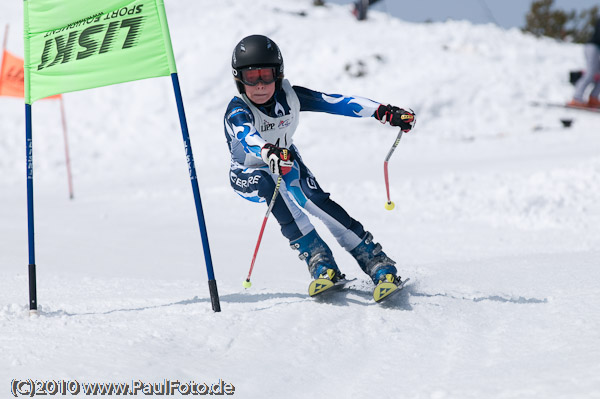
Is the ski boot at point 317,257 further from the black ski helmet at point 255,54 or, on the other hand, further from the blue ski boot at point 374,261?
the black ski helmet at point 255,54

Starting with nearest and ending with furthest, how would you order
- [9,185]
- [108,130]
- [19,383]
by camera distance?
[19,383], [9,185], [108,130]

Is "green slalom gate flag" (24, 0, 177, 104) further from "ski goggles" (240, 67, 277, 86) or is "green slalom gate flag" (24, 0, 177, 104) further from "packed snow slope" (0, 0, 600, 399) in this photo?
"packed snow slope" (0, 0, 600, 399)

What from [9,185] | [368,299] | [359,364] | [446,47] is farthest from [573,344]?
[446,47]

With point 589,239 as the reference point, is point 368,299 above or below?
above

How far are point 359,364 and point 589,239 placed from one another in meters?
4.55

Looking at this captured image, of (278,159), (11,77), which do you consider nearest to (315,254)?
(278,159)

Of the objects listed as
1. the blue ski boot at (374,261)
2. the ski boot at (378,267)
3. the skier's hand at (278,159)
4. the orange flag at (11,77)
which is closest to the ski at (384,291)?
the ski boot at (378,267)

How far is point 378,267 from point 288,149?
40.6 inches

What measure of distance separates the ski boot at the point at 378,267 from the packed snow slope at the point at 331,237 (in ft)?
0.45

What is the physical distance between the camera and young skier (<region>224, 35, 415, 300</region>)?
4.02 metres

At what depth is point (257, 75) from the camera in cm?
403

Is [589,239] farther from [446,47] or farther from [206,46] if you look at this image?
[206,46]

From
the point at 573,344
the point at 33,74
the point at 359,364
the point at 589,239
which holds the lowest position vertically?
the point at 589,239

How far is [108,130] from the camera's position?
16109 millimetres
